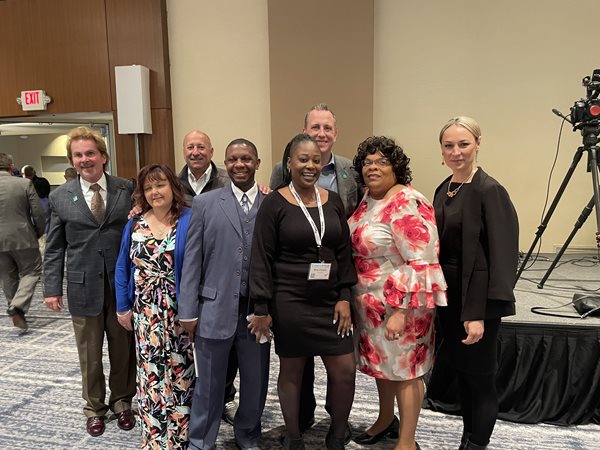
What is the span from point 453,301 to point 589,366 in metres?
1.16

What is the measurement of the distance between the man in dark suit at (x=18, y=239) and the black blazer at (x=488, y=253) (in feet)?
12.9

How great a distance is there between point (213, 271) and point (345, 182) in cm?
84

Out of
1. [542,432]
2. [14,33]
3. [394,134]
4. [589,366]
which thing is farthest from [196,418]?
[14,33]

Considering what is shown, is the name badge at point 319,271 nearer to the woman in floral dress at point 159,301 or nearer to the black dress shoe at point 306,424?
the woman in floral dress at point 159,301

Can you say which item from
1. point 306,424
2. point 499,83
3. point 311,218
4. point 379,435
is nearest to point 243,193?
point 311,218

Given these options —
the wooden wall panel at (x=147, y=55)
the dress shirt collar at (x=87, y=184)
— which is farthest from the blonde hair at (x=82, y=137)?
the wooden wall panel at (x=147, y=55)

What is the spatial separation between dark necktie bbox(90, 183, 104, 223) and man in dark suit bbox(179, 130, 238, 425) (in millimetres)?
428

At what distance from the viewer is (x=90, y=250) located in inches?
85.7

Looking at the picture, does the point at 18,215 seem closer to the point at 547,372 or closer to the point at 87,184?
the point at 87,184

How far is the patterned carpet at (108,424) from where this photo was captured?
2189 millimetres

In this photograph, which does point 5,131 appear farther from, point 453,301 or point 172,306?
point 453,301

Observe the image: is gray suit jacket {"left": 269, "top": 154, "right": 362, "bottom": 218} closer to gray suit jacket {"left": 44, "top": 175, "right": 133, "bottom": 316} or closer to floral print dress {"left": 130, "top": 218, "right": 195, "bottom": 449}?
floral print dress {"left": 130, "top": 218, "right": 195, "bottom": 449}

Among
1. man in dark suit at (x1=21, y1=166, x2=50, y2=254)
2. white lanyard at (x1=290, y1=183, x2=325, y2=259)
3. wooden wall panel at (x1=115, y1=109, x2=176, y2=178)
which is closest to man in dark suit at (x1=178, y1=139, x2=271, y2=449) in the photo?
white lanyard at (x1=290, y1=183, x2=325, y2=259)

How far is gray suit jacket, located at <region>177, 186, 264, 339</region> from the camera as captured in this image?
1.83 metres
